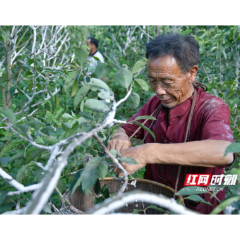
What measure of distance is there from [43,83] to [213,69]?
2666 millimetres

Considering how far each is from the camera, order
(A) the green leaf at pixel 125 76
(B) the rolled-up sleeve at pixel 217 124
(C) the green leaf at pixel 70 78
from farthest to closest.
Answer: (C) the green leaf at pixel 70 78 → (B) the rolled-up sleeve at pixel 217 124 → (A) the green leaf at pixel 125 76

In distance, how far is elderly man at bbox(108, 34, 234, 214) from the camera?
45.8 inches

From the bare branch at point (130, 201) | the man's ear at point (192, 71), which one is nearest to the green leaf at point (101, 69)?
the man's ear at point (192, 71)

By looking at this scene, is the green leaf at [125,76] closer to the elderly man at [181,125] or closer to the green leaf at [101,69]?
the green leaf at [101,69]

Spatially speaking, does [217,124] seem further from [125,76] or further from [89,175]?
[89,175]

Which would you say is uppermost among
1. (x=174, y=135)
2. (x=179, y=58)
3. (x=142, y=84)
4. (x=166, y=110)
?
(x=179, y=58)

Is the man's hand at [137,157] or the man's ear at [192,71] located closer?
the man's hand at [137,157]

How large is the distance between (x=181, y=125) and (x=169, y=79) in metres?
0.28

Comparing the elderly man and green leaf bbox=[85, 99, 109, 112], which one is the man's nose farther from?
green leaf bbox=[85, 99, 109, 112]

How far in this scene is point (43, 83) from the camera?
7.04ft

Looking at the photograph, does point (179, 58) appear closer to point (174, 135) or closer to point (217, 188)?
point (174, 135)

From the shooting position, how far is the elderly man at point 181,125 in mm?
1164

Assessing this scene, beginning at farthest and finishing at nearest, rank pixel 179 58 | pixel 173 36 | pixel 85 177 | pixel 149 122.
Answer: pixel 149 122, pixel 173 36, pixel 179 58, pixel 85 177

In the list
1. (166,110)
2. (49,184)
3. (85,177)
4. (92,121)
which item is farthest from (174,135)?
(49,184)
